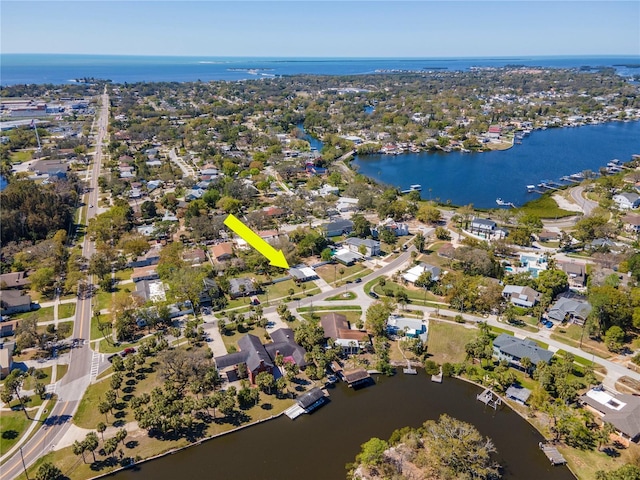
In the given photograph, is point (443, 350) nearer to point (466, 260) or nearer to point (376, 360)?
point (376, 360)

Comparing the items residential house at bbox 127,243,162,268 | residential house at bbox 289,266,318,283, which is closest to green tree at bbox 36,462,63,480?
residential house at bbox 289,266,318,283

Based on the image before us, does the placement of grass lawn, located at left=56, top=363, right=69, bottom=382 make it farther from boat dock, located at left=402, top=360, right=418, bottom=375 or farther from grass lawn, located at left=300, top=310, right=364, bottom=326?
boat dock, located at left=402, top=360, right=418, bottom=375

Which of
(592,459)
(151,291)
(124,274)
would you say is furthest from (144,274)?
(592,459)

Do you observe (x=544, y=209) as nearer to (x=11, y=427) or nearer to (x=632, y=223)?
(x=632, y=223)

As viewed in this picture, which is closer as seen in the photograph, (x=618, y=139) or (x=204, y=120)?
(x=618, y=139)

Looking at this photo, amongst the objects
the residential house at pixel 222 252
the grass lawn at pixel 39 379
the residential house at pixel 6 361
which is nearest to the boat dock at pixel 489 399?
the residential house at pixel 222 252

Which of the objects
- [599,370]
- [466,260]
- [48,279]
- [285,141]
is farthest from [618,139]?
[48,279]

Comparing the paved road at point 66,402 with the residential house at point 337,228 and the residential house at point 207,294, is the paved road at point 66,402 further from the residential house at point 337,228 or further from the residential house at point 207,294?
the residential house at point 337,228
